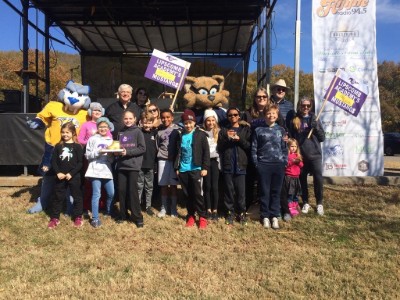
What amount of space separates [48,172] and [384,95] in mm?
46390

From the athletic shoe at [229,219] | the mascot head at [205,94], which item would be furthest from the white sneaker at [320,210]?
the mascot head at [205,94]

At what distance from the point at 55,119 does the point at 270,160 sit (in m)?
3.09

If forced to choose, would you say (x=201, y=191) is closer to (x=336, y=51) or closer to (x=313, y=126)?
(x=313, y=126)

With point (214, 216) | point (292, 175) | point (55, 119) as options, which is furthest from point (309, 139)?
point (55, 119)

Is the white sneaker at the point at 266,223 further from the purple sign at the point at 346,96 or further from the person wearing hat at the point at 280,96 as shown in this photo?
the purple sign at the point at 346,96

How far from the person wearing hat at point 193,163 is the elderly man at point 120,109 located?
967 mm

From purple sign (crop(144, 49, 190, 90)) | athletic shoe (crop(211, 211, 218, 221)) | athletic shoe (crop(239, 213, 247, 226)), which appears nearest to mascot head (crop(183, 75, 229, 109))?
purple sign (crop(144, 49, 190, 90))

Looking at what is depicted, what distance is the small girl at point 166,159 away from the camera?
17.7 ft

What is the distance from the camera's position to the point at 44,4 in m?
10.5

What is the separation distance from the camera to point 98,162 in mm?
5082

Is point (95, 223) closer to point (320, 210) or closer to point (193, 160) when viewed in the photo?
point (193, 160)

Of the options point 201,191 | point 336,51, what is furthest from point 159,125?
point 336,51

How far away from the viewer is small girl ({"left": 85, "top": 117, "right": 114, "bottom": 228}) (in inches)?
197

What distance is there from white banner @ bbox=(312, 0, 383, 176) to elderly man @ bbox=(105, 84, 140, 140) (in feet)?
10.4
